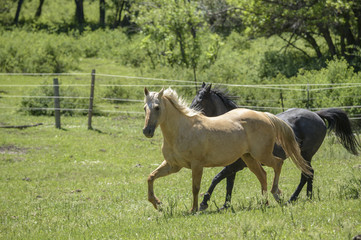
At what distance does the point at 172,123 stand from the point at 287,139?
215 cm

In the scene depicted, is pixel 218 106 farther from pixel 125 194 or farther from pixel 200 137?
pixel 125 194

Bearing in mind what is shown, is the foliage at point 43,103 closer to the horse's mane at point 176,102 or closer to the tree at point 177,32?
the tree at point 177,32

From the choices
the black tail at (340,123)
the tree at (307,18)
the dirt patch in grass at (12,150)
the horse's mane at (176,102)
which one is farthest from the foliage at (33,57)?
the horse's mane at (176,102)

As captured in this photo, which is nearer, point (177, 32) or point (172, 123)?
point (172, 123)

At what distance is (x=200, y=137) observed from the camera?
287 inches

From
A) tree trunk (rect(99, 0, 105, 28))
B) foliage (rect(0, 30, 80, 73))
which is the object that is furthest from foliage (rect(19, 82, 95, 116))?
tree trunk (rect(99, 0, 105, 28))

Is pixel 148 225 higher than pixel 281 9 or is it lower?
lower

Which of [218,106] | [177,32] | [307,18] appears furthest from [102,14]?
[218,106]

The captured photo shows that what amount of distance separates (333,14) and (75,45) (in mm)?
20801

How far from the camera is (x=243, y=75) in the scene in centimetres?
2403

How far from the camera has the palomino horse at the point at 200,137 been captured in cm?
Answer: 718

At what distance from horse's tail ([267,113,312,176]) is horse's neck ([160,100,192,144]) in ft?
5.19

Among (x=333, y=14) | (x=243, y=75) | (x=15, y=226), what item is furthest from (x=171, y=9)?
(x=15, y=226)

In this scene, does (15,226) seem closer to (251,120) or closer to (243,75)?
(251,120)
